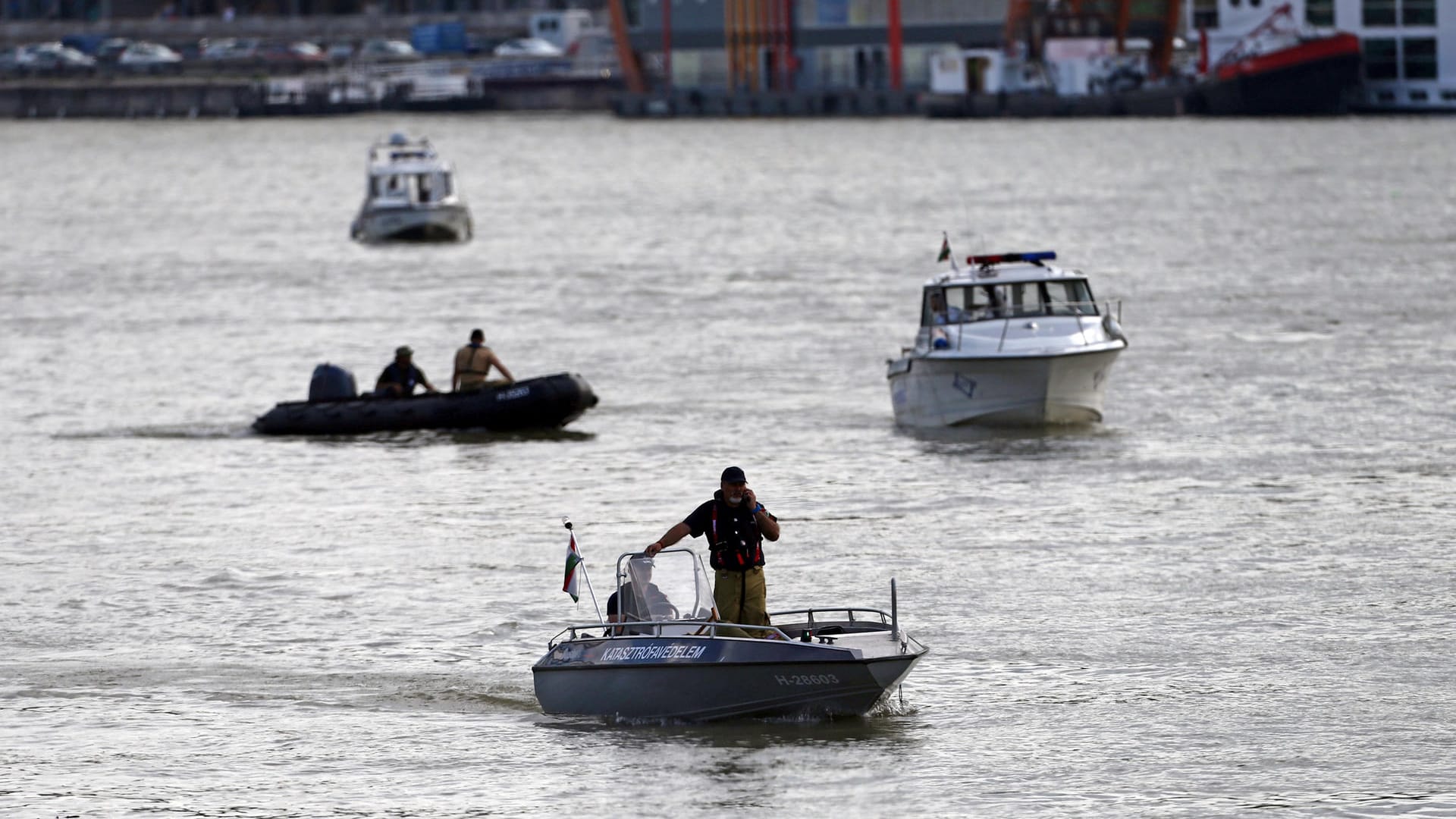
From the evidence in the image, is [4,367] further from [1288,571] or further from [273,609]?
[1288,571]

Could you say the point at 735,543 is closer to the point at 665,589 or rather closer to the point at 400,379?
the point at 665,589

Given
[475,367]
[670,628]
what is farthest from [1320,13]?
[670,628]

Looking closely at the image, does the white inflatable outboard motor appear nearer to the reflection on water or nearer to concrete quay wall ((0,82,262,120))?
the reflection on water

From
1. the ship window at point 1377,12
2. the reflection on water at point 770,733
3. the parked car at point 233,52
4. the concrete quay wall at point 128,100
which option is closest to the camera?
the reflection on water at point 770,733

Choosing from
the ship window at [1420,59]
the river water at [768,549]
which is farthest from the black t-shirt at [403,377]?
the ship window at [1420,59]

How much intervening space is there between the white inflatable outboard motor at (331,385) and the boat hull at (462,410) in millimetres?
192

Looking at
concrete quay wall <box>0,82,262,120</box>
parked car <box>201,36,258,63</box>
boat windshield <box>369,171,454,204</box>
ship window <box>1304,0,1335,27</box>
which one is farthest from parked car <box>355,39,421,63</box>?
boat windshield <box>369,171,454,204</box>

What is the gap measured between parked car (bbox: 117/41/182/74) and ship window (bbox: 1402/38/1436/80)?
95.7 metres

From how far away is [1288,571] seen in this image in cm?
2503

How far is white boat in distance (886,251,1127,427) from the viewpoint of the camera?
3316cm

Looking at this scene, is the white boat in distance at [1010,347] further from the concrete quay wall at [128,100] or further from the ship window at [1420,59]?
the concrete quay wall at [128,100]

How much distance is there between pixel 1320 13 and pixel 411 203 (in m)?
71.6

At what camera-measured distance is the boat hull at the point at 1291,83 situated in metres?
125

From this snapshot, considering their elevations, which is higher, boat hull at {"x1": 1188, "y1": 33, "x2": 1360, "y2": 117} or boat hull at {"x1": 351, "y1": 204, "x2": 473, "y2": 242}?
boat hull at {"x1": 1188, "y1": 33, "x2": 1360, "y2": 117}
